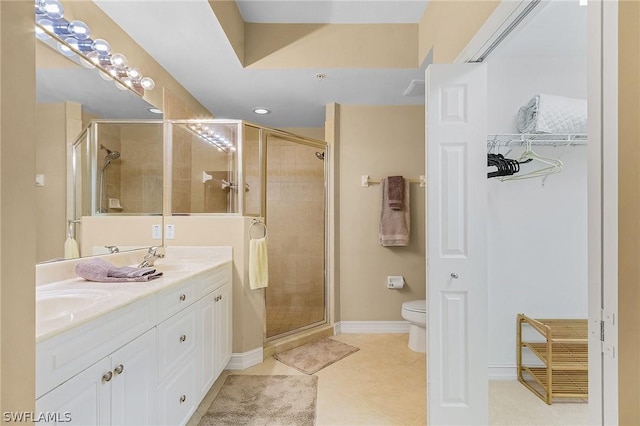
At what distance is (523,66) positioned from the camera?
86.3 inches

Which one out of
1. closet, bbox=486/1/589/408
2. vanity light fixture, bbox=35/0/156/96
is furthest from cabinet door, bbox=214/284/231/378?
closet, bbox=486/1/589/408

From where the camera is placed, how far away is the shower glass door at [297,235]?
301 centimetres

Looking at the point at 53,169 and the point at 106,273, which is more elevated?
the point at 53,169

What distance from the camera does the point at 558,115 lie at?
197cm

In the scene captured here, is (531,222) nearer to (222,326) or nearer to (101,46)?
(222,326)

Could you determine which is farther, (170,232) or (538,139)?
(170,232)

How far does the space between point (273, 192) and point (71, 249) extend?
1.66m

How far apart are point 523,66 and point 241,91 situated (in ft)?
7.57

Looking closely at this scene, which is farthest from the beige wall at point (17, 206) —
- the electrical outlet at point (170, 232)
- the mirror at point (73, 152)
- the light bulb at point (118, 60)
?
the electrical outlet at point (170, 232)

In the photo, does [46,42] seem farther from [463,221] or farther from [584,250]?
[584,250]

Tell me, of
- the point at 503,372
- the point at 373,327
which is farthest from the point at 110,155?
the point at 503,372

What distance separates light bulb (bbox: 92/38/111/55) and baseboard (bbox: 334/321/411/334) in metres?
2.88

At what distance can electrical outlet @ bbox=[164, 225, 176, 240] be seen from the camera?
234cm

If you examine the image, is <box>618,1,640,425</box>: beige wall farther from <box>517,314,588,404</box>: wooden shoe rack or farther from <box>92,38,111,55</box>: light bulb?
<box>92,38,111,55</box>: light bulb
